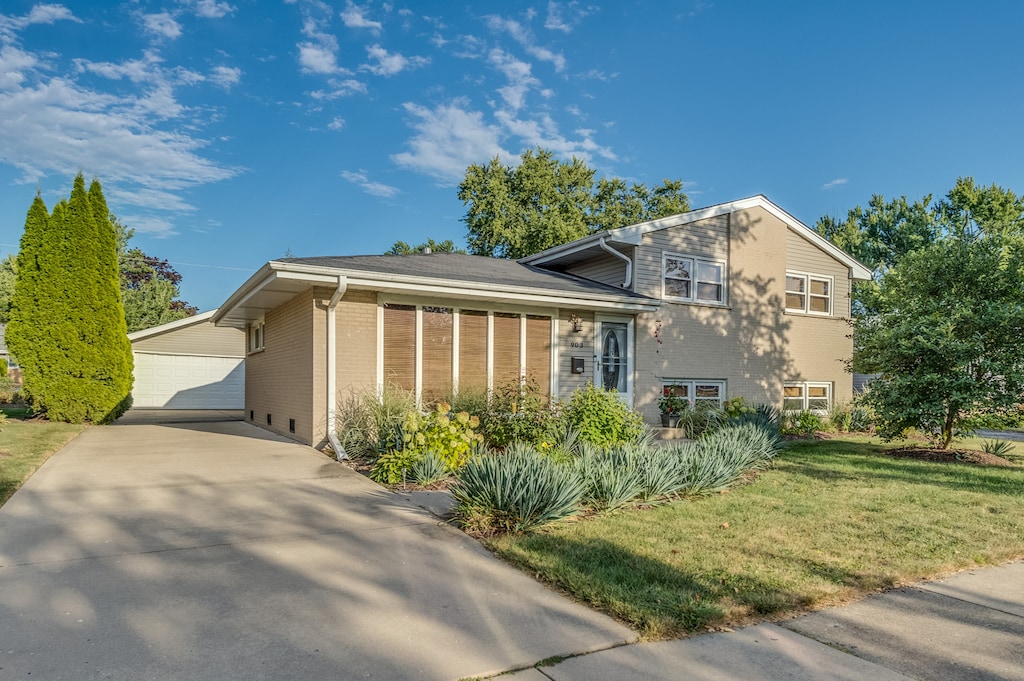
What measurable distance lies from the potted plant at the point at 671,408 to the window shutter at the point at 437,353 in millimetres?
5184

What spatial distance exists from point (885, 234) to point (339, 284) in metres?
34.4

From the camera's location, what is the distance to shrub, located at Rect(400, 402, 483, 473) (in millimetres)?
7449

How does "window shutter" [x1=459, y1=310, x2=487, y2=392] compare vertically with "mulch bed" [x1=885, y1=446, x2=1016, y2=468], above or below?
above

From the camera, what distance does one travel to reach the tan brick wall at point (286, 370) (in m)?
10.6

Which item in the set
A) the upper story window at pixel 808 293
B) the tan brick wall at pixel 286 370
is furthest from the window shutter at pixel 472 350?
the upper story window at pixel 808 293

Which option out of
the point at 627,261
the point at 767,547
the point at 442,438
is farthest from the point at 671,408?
the point at 767,547

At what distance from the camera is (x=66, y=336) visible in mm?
13961

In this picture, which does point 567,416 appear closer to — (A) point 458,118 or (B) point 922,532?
(B) point 922,532

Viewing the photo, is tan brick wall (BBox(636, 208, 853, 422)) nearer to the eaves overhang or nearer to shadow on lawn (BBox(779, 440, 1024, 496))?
the eaves overhang

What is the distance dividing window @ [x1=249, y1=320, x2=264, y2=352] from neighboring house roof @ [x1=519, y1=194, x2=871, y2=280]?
737 centimetres

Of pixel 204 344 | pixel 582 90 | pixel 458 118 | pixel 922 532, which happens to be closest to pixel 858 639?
pixel 922 532

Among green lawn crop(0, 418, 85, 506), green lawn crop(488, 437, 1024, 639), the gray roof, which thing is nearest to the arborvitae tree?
green lawn crop(0, 418, 85, 506)

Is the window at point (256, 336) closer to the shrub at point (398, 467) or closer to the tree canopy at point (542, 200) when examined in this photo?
the shrub at point (398, 467)

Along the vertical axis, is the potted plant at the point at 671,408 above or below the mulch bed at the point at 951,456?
above
